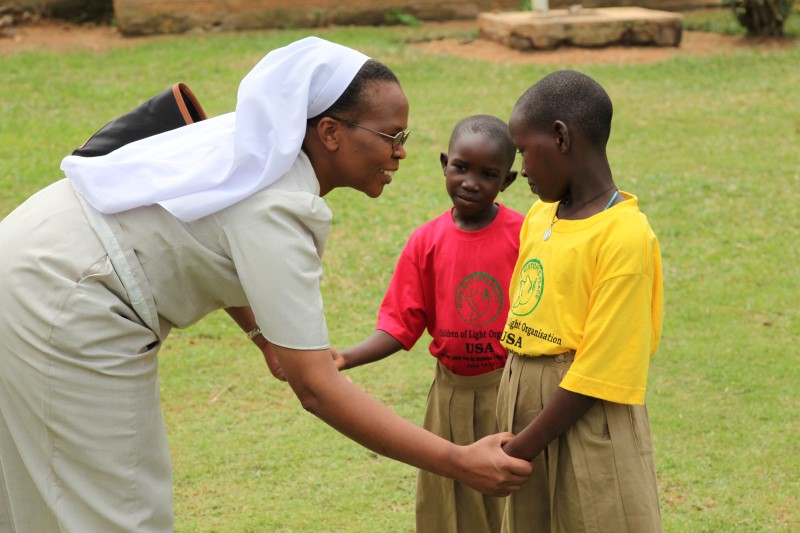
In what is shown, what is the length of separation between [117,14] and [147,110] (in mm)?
10842

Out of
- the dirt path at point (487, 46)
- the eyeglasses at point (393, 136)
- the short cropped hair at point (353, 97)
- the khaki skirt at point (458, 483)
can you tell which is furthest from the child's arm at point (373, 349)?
the dirt path at point (487, 46)

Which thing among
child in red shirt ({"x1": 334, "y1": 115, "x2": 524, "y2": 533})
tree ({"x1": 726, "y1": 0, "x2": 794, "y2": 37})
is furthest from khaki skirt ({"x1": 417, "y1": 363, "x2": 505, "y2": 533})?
tree ({"x1": 726, "y1": 0, "x2": 794, "y2": 37})

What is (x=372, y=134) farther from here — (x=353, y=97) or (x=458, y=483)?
(x=458, y=483)

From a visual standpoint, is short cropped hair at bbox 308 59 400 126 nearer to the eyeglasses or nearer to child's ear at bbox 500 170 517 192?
the eyeglasses

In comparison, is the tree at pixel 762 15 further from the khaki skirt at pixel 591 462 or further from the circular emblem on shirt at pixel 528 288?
the khaki skirt at pixel 591 462

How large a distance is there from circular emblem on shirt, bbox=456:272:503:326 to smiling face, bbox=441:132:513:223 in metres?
0.22

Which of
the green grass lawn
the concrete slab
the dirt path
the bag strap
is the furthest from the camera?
the concrete slab

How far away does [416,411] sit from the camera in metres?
5.37

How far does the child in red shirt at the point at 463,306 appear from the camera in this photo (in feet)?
11.8

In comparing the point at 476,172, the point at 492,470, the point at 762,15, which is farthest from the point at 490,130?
the point at 762,15

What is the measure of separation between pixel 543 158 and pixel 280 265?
2.65 ft

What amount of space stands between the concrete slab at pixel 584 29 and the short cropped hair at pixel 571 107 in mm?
9896

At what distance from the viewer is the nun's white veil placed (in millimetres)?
2742

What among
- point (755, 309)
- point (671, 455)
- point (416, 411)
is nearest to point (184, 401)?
point (416, 411)
